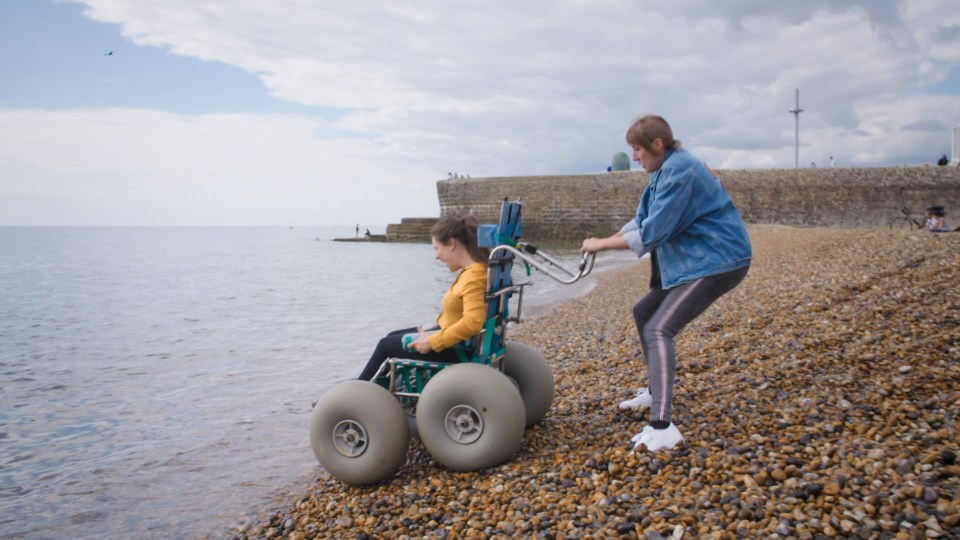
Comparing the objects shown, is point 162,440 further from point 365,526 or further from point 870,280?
point 870,280

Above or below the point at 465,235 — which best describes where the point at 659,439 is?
below

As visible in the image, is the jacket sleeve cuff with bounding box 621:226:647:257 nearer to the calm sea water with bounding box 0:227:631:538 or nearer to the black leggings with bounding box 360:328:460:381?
the black leggings with bounding box 360:328:460:381

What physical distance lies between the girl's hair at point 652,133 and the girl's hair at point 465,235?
1056 mm

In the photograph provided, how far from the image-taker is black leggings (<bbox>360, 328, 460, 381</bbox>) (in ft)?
13.4

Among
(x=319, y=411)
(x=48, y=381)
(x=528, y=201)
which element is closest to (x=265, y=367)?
(x=48, y=381)

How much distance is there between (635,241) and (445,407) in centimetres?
141

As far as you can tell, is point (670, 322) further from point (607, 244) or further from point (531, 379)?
point (531, 379)

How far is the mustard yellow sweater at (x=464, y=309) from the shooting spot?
387 cm

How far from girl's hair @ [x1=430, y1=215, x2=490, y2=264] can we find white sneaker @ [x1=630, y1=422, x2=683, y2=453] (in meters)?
1.35

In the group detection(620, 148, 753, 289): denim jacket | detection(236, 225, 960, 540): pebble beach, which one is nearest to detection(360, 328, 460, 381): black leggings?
detection(236, 225, 960, 540): pebble beach

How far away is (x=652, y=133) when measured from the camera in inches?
144

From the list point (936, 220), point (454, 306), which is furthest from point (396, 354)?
point (936, 220)

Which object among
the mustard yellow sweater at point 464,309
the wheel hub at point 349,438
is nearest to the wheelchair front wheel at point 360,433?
the wheel hub at point 349,438

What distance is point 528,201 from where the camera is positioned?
153ft
